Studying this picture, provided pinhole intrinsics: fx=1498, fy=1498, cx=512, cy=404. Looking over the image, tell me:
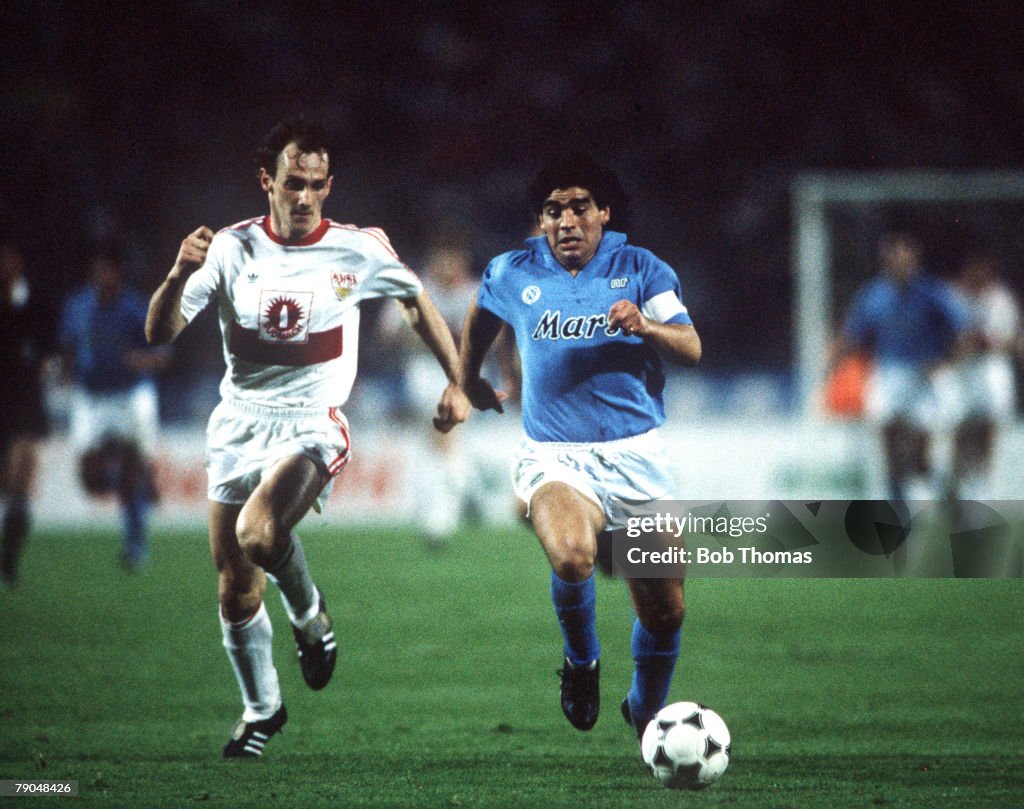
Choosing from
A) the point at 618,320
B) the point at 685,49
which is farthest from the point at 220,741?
the point at 685,49

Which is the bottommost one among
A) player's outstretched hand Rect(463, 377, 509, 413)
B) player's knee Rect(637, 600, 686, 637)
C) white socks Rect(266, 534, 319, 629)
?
player's knee Rect(637, 600, 686, 637)

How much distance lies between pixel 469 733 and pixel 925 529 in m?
6.47

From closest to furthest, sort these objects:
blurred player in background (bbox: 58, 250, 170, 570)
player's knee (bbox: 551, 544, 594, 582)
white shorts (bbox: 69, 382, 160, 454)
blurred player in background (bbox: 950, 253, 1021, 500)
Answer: player's knee (bbox: 551, 544, 594, 582)
blurred player in background (bbox: 58, 250, 170, 570)
white shorts (bbox: 69, 382, 160, 454)
blurred player in background (bbox: 950, 253, 1021, 500)

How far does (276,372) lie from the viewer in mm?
4340

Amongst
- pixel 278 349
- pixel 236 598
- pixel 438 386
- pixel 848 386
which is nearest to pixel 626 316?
pixel 278 349

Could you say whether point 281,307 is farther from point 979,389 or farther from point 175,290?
point 979,389

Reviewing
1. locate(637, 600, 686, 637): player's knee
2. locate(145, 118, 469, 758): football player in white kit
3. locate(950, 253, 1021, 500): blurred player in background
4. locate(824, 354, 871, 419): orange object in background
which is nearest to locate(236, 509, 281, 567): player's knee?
locate(145, 118, 469, 758): football player in white kit

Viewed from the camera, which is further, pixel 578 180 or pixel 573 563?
pixel 578 180

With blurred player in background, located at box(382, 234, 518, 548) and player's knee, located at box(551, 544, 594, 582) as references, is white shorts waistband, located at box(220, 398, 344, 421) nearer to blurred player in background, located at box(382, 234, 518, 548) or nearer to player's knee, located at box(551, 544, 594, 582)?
player's knee, located at box(551, 544, 594, 582)

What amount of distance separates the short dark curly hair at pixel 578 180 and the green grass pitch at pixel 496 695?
154 centimetres

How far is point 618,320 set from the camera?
12.3 feet

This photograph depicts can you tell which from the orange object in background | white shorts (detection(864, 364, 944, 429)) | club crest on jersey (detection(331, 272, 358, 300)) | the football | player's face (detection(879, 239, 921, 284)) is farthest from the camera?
the orange object in background

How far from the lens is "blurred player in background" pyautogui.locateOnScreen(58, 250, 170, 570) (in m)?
8.75

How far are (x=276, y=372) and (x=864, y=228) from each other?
30.7ft
